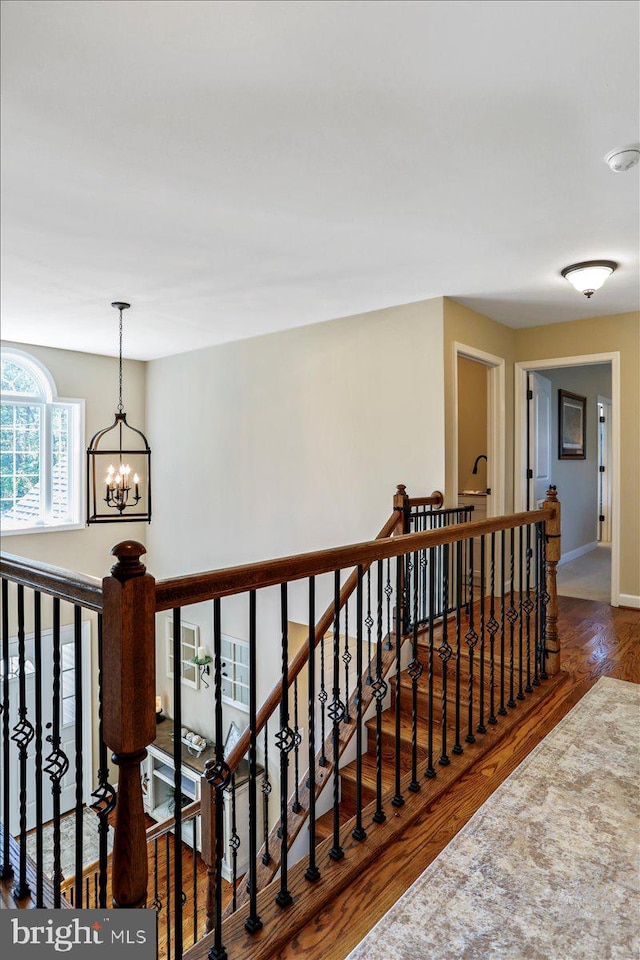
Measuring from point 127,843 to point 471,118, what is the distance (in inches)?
99.3

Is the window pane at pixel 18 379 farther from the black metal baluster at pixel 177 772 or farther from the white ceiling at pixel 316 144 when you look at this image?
the black metal baluster at pixel 177 772

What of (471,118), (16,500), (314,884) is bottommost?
(314,884)

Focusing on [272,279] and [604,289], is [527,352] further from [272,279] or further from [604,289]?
[272,279]

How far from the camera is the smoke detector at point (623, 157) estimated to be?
7.56ft

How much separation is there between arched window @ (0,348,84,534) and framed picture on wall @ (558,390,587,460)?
5610 mm

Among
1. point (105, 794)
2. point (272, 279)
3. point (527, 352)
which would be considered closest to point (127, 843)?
point (105, 794)

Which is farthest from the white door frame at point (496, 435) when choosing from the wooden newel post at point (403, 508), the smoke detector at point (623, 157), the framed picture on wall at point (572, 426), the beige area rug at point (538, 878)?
the beige area rug at point (538, 878)

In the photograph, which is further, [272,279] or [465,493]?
[465,493]

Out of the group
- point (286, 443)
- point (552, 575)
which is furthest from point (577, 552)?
point (552, 575)

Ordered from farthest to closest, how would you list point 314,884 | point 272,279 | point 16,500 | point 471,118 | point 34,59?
point 16,500 → point 272,279 → point 471,118 → point 34,59 → point 314,884

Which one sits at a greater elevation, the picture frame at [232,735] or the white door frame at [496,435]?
the white door frame at [496,435]

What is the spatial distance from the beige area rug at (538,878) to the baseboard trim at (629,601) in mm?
2792

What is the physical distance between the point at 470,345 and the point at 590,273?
1.24m

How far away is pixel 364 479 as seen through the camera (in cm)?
490
